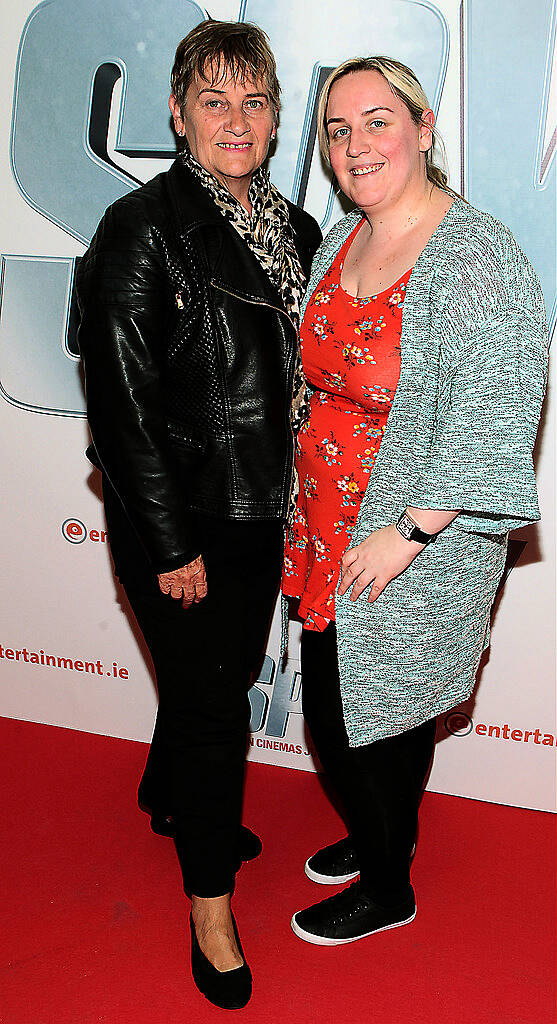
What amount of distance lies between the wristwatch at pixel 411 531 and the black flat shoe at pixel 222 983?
1.05 meters

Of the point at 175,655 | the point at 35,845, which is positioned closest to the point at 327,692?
the point at 175,655

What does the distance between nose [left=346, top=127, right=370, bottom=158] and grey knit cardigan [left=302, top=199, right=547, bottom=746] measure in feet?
0.68

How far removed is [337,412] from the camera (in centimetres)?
184

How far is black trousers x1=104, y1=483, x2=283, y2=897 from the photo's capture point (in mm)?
1868

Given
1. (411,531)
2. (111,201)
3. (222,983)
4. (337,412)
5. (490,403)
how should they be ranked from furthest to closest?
1. (111,201)
2. (222,983)
3. (337,412)
4. (411,531)
5. (490,403)

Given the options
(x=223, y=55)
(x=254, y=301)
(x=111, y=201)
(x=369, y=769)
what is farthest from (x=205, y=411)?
(x=111, y=201)

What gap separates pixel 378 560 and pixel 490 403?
0.37m

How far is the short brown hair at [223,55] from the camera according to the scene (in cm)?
179

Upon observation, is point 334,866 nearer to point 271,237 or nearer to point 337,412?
point 337,412

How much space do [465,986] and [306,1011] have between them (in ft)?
1.21

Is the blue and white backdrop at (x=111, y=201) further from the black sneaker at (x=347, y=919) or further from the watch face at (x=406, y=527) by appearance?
the watch face at (x=406, y=527)

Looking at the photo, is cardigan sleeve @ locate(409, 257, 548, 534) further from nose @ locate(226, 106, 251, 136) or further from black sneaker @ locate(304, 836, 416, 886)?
black sneaker @ locate(304, 836, 416, 886)

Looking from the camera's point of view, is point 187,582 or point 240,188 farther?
point 240,188

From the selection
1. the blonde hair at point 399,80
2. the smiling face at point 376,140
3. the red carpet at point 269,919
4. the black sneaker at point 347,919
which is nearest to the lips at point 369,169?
the smiling face at point 376,140
